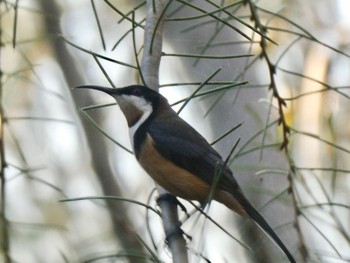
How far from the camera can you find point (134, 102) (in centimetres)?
247

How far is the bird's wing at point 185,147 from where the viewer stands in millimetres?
2334

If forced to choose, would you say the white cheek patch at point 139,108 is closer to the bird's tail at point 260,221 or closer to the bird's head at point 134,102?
the bird's head at point 134,102

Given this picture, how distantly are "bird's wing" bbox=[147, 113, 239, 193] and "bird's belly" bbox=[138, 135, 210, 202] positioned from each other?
0.02m

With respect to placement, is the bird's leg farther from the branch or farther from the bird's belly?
the bird's belly

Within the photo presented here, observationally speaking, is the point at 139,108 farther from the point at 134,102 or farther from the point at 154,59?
the point at 154,59

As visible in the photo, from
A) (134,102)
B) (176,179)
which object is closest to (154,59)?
(176,179)

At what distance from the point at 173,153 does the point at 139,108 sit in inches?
7.7

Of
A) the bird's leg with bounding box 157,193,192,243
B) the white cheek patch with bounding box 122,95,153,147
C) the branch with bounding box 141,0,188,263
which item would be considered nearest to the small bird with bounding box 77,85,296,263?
the white cheek patch with bounding box 122,95,153,147

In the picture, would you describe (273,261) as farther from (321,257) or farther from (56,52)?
(56,52)

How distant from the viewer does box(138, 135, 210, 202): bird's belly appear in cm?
221

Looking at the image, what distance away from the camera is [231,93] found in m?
2.92

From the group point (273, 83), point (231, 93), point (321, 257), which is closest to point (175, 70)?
point (231, 93)

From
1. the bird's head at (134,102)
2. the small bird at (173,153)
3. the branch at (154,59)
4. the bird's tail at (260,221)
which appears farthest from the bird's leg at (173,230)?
the bird's head at (134,102)

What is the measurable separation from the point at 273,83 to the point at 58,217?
2642 mm
